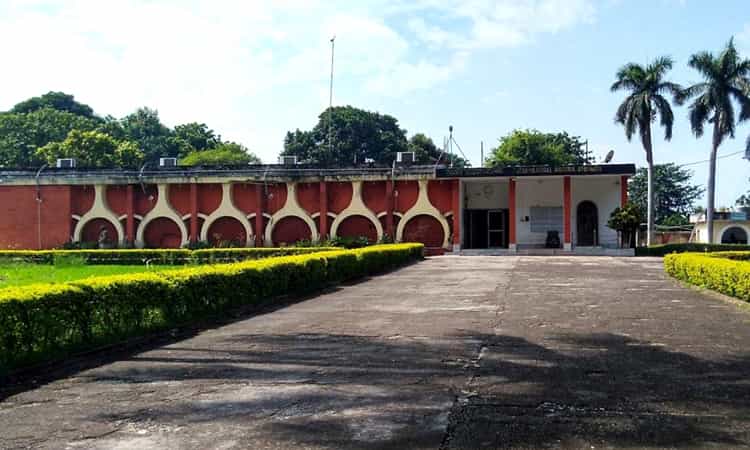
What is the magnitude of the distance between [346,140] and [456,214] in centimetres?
3172

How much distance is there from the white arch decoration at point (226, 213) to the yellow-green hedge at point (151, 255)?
17.2ft

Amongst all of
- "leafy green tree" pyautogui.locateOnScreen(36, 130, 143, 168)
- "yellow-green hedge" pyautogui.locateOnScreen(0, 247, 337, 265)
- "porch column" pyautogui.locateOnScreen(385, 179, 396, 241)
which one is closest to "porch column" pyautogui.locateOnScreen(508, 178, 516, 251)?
"porch column" pyautogui.locateOnScreen(385, 179, 396, 241)

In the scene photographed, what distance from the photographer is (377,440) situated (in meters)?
4.38

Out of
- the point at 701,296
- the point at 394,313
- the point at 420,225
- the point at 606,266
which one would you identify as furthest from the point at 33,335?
the point at 420,225

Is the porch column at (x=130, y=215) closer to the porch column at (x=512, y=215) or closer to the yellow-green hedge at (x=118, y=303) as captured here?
the porch column at (x=512, y=215)

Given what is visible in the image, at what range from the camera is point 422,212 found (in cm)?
3053

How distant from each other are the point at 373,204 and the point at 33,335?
24.5 metres

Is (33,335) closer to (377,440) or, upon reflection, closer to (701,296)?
(377,440)

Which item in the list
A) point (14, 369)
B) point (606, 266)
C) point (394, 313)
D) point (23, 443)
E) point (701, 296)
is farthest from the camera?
point (606, 266)

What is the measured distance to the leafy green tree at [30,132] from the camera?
56.9 metres

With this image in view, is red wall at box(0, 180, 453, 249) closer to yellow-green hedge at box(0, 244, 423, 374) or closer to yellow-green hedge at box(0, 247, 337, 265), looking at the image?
yellow-green hedge at box(0, 247, 337, 265)

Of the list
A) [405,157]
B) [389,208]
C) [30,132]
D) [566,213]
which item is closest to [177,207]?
[389,208]

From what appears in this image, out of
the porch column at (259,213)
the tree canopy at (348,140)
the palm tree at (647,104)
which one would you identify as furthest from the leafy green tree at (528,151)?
the porch column at (259,213)

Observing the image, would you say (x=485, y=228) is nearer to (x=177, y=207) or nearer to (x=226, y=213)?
(x=226, y=213)
